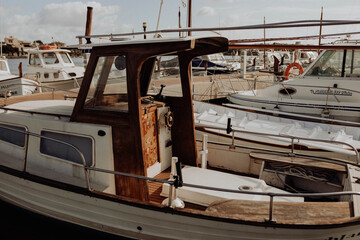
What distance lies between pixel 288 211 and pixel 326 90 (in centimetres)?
857

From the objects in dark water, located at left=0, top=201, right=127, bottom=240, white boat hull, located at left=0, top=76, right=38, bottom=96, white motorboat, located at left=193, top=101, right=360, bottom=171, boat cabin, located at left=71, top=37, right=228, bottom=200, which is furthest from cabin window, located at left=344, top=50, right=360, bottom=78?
white boat hull, located at left=0, top=76, right=38, bottom=96

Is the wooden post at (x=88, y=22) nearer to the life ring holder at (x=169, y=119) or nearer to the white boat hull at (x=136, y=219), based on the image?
the life ring holder at (x=169, y=119)

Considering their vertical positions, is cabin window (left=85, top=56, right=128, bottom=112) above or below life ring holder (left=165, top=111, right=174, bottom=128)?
above

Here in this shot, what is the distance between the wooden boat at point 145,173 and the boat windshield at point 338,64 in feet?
23.2

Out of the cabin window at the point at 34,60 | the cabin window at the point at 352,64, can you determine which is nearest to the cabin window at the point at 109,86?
the cabin window at the point at 352,64

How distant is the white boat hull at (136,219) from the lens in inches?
133

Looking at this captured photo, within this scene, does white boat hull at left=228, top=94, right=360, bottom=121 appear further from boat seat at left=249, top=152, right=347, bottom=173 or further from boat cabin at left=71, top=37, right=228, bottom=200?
boat cabin at left=71, top=37, right=228, bottom=200

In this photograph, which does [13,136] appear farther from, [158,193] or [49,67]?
[49,67]

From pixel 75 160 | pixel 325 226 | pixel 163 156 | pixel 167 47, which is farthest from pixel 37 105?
pixel 325 226

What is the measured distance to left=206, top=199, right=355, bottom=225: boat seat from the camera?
339 cm

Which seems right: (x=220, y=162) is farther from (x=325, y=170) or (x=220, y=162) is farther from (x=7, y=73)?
(x=7, y=73)

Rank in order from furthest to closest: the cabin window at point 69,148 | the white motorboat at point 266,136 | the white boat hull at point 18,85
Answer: the white boat hull at point 18,85
the white motorboat at point 266,136
the cabin window at point 69,148

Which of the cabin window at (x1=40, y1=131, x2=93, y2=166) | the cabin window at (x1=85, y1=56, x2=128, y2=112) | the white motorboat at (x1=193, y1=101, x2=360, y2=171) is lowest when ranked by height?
the white motorboat at (x1=193, y1=101, x2=360, y2=171)

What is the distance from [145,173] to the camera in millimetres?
4051
